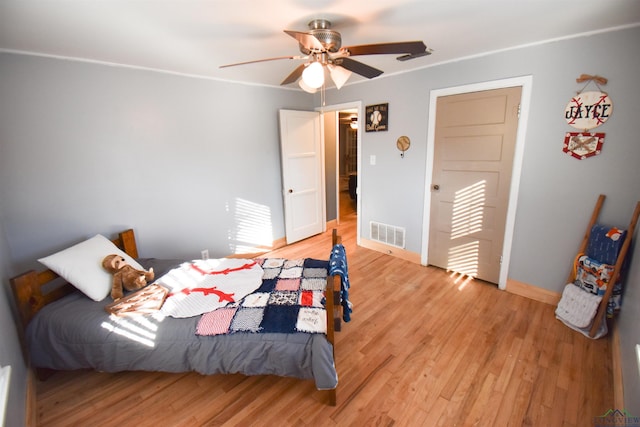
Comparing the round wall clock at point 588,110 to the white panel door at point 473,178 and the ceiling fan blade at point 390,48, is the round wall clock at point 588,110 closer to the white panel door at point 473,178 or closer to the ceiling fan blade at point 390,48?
the white panel door at point 473,178

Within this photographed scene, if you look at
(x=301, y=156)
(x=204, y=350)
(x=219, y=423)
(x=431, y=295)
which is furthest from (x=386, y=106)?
(x=219, y=423)

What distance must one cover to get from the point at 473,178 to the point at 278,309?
2389 mm

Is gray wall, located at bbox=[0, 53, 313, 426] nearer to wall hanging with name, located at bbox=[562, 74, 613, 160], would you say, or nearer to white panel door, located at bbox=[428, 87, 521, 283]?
white panel door, located at bbox=[428, 87, 521, 283]

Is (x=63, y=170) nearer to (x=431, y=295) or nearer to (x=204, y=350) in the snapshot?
(x=204, y=350)

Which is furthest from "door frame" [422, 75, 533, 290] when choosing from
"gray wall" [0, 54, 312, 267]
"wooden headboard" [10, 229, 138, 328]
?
"wooden headboard" [10, 229, 138, 328]

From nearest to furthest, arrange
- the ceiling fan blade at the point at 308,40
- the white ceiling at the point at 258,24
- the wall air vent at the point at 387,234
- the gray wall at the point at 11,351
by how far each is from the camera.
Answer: the gray wall at the point at 11,351, the ceiling fan blade at the point at 308,40, the white ceiling at the point at 258,24, the wall air vent at the point at 387,234

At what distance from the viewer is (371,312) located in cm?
263

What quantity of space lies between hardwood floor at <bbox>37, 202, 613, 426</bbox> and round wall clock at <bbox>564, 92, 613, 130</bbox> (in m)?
1.66

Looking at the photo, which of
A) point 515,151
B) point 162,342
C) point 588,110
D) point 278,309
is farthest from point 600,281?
point 162,342

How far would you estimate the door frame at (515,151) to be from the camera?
252 centimetres

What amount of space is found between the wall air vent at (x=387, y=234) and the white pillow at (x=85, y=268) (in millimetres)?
3025

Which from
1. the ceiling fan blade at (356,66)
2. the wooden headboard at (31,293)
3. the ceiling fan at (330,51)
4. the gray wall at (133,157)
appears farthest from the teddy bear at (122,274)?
the ceiling fan blade at (356,66)

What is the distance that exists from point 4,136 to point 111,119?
726mm

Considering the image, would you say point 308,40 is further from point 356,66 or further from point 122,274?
point 122,274
